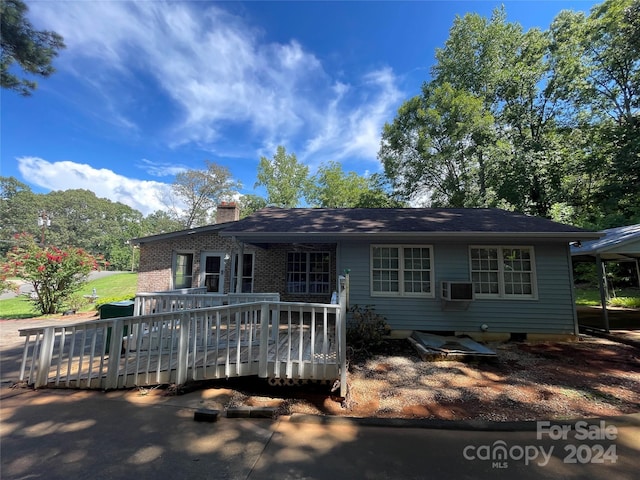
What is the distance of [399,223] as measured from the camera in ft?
25.1

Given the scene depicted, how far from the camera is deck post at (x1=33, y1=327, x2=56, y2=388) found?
4062mm

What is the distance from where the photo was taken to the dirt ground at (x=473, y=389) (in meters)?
3.42

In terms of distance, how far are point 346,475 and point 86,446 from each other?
8.46ft

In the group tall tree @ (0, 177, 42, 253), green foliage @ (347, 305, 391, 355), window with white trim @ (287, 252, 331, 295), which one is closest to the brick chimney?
window with white trim @ (287, 252, 331, 295)

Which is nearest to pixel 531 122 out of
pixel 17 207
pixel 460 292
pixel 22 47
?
pixel 460 292

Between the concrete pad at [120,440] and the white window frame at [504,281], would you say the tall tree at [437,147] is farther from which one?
the concrete pad at [120,440]

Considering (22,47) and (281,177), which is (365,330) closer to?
(22,47)

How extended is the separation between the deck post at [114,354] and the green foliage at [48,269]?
892 centimetres

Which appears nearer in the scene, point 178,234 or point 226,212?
point 178,234

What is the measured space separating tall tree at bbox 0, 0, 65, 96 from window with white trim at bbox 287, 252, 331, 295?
839 centimetres

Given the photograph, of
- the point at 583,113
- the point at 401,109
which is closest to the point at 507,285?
the point at 401,109

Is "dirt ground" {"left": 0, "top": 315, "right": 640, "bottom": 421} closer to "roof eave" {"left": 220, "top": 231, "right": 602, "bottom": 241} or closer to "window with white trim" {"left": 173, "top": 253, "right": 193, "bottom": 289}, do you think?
"roof eave" {"left": 220, "top": 231, "right": 602, "bottom": 241}

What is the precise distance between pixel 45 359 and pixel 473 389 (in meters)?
6.54

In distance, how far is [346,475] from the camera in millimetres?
2271
